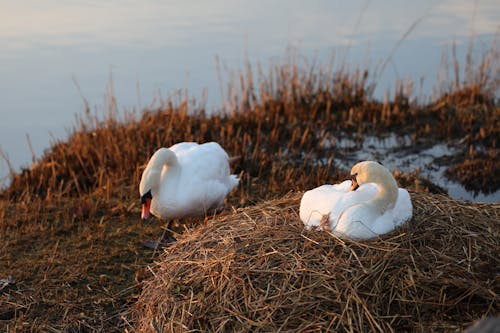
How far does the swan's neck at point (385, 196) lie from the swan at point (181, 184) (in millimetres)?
2421

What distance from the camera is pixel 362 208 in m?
4.06

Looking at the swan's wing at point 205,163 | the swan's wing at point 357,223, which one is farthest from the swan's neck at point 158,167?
the swan's wing at point 357,223

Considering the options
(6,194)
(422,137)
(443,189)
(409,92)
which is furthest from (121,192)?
(409,92)

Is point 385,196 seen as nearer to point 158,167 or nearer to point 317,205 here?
point 317,205

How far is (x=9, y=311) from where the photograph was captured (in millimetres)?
5012

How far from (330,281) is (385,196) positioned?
0.75 m

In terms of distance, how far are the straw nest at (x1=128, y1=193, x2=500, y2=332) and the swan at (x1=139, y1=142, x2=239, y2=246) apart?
178 cm

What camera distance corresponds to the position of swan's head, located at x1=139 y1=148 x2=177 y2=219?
20.0 feet

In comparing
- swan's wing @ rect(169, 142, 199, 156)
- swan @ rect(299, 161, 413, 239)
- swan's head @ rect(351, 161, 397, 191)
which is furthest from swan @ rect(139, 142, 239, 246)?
swan's head @ rect(351, 161, 397, 191)

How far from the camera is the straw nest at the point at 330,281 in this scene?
3641mm

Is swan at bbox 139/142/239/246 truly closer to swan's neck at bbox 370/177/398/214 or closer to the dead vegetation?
the dead vegetation

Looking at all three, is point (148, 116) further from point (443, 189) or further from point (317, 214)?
point (317, 214)

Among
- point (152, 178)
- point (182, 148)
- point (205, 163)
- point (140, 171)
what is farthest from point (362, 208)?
point (140, 171)

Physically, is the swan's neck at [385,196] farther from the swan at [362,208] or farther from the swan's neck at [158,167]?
the swan's neck at [158,167]
